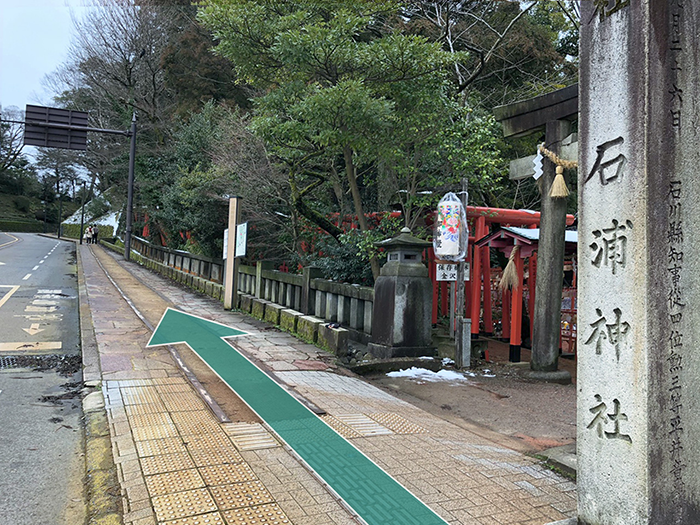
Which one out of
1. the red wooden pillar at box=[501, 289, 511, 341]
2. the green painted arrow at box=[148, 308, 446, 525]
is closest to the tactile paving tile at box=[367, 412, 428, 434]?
the green painted arrow at box=[148, 308, 446, 525]

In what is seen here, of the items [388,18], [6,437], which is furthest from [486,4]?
[6,437]

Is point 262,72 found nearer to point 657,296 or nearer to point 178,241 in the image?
point 657,296

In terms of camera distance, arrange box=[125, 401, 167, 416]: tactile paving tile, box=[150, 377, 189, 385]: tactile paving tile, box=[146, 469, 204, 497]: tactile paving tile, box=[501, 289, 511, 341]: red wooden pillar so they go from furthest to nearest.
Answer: box=[501, 289, 511, 341]: red wooden pillar
box=[150, 377, 189, 385]: tactile paving tile
box=[125, 401, 167, 416]: tactile paving tile
box=[146, 469, 204, 497]: tactile paving tile

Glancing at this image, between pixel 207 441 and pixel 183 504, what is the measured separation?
1.15 metres

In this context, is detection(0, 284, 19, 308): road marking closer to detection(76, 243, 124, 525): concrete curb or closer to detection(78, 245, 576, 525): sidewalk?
detection(78, 245, 576, 525): sidewalk

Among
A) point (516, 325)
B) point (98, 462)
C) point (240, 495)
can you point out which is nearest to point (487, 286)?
point (516, 325)

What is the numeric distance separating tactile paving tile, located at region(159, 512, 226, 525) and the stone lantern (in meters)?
5.42

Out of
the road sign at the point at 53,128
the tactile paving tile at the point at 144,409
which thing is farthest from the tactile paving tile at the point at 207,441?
the road sign at the point at 53,128

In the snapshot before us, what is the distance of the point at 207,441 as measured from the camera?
14.9 feet

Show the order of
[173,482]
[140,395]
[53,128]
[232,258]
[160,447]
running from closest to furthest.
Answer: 1. [173,482]
2. [160,447]
3. [140,395]
4. [232,258]
5. [53,128]

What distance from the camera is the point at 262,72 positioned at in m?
10.8

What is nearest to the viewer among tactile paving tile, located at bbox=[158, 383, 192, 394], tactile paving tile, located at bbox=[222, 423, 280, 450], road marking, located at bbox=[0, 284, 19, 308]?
tactile paving tile, located at bbox=[222, 423, 280, 450]

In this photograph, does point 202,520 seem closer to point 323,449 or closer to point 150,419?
point 323,449

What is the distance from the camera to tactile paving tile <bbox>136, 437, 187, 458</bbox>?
4.26 metres
